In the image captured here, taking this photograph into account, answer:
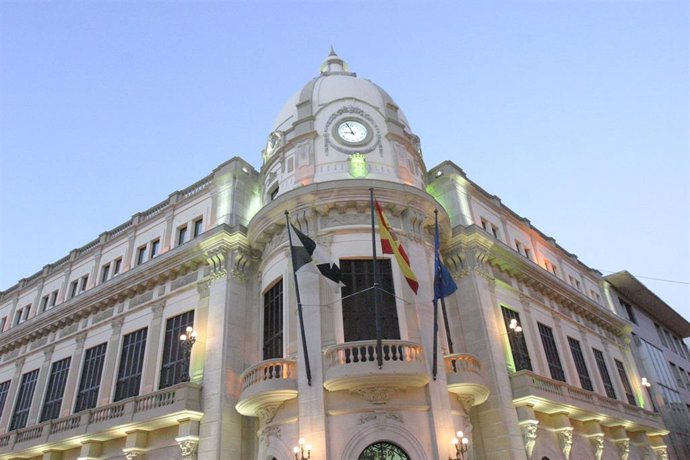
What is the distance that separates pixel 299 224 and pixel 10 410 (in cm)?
2366

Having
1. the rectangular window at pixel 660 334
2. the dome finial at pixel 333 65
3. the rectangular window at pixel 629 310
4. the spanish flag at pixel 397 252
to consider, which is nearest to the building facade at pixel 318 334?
the spanish flag at pixel 397 252

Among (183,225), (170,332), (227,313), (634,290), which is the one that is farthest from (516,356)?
(634,290)

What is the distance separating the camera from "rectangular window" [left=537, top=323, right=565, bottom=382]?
29.5m

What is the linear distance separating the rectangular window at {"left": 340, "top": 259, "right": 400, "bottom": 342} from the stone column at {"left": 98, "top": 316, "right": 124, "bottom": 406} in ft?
46.4

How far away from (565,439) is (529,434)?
12.7 feet

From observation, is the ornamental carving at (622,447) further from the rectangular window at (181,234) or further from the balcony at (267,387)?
the rectangular window at (181,234)

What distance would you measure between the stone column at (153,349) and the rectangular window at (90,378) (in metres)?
4.09

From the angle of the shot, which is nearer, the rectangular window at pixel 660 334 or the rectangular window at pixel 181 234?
the rectangular window at pixel 181 234

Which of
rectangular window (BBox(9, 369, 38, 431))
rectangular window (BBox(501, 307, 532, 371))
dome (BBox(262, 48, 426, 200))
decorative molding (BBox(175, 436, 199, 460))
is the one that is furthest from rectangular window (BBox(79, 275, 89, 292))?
rectangular window (BBox(501, 307, 532, 371))

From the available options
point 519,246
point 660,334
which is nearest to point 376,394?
point 519,246

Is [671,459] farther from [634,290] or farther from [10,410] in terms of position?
[10,410]

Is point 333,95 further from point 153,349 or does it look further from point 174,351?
point 153,349

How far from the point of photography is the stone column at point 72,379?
28750 mm

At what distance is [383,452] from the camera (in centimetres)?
1888
